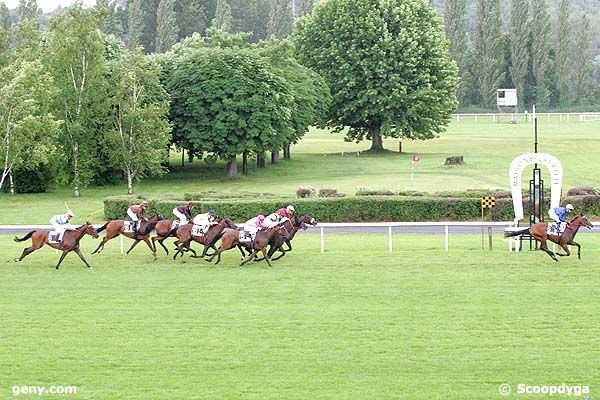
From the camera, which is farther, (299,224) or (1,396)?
(299,224)

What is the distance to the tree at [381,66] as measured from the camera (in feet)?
222

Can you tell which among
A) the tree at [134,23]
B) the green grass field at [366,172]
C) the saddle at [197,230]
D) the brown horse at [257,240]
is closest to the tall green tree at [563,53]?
the green grass field at [366,172]

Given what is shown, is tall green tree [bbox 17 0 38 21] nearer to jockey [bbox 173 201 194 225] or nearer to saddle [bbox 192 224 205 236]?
jockey [bbox 173 201 194 225]

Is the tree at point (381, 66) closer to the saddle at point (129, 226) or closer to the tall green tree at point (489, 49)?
the tall green tree at point (489, 49)

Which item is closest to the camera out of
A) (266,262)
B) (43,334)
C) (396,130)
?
(43,334)

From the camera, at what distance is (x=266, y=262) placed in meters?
26.0

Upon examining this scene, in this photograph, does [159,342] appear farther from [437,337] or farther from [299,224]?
[299,224]

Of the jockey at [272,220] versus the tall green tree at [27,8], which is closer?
the jockey at [272,220]

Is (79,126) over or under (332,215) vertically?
over

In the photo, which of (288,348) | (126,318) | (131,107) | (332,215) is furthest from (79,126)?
(288,348)

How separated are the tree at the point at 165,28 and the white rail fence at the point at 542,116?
3272 cm

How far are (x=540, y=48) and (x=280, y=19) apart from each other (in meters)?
29.1

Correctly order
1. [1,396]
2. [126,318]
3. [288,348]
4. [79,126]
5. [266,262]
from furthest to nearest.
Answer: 1. [79,126]
2. [266,262]
3. [126,318]
4. [288,348]
5. [1,396]

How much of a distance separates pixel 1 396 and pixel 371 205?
2528 centimetres
